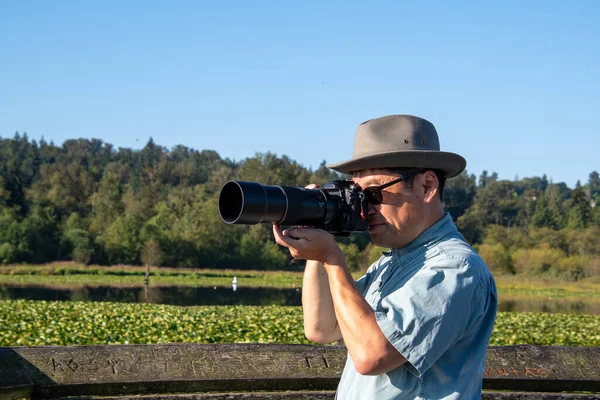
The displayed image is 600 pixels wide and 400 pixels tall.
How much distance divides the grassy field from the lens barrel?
3702 cm

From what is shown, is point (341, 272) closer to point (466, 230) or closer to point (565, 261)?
point (565, 261)

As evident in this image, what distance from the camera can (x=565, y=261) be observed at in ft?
193

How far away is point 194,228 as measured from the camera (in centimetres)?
6378

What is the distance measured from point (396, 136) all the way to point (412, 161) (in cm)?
10

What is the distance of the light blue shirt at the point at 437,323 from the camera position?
209cm

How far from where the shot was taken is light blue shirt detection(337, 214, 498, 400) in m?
2.09

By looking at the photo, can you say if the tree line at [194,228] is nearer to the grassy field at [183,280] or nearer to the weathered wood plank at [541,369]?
the grassy field at [183,280]

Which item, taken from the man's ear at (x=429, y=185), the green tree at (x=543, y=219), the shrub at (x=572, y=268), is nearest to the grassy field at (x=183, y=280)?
the shrub at (x=572, y=268)

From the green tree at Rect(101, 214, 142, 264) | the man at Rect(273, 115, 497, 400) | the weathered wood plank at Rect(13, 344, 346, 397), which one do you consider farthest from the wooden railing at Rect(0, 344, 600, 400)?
the green tree at Rect(101, 214, 142, 264)

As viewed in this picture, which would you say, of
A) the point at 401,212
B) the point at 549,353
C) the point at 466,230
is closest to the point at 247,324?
→ the point at 549,353

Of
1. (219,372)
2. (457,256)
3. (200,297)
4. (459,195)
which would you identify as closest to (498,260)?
(200,297)

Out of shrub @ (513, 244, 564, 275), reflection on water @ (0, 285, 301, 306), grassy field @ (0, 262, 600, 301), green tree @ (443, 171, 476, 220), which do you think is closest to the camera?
reflection on water @ (0, 285, 301, 306)

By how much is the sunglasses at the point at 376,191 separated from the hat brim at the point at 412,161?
38 mm

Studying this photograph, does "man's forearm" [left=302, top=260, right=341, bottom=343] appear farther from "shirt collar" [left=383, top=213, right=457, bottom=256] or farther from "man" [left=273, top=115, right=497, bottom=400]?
"shirt collar" [left=383, top=213, right=457, bottom=256]
